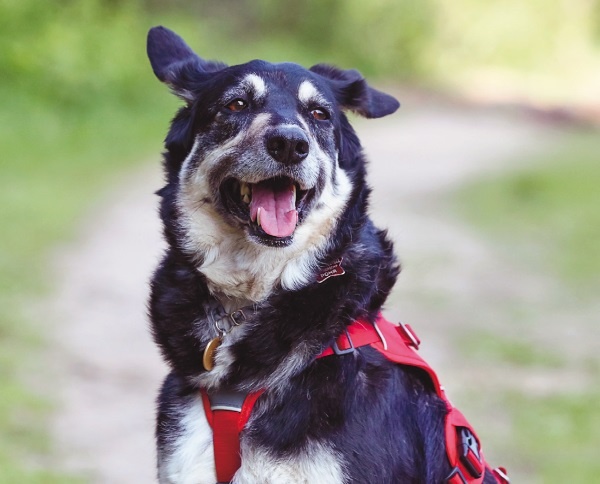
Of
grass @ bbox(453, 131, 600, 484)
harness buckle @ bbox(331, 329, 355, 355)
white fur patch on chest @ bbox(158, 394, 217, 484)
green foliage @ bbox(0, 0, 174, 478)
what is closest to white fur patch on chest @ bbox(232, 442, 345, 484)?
white fur patch on chest @ bbox(158, 394, 217, 484)

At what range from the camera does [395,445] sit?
3.18m

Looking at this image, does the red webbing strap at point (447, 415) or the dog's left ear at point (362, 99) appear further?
the dog's left ear at point (362, 99)

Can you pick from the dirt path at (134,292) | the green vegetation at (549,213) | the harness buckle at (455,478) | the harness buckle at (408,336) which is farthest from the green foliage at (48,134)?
the green vegetation at (549,213)

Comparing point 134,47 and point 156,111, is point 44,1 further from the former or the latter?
point 156,111

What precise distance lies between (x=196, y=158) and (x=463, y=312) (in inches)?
221

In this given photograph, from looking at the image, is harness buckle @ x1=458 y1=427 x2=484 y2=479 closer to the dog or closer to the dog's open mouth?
the dog

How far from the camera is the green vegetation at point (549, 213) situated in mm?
11361

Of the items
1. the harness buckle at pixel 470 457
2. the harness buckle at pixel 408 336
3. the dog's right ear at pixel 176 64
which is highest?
the dog's right ear at pixel 176 64

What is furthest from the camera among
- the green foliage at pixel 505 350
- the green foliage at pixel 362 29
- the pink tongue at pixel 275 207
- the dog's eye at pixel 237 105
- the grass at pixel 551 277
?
the green foliage at pixel 362 29

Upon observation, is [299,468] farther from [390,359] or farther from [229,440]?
[390,359]

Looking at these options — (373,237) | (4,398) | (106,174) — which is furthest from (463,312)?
(106,174)

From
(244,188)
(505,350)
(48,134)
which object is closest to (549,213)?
(505,350)

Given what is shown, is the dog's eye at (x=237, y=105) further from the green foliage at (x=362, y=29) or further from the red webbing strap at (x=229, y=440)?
the green foliage at (x=362, y=29)

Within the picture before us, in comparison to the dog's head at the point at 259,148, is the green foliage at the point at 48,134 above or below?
above
